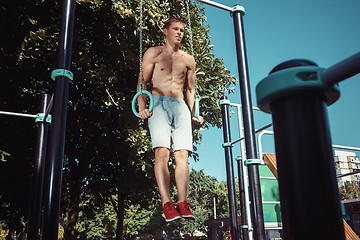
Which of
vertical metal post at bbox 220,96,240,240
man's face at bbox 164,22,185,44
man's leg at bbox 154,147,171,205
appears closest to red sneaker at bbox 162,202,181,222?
man's leg at bbox 154,147,171,205

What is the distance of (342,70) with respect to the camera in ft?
1.85

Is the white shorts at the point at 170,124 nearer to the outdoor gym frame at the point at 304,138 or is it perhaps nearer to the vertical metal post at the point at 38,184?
the outdoor gym frame at the point at 304,138

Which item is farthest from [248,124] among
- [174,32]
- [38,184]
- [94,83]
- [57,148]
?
[94,83]

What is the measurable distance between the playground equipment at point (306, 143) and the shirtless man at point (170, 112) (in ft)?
9.59

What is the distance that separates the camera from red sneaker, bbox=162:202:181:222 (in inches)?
132

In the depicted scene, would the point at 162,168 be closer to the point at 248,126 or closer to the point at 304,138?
the point at 248,126

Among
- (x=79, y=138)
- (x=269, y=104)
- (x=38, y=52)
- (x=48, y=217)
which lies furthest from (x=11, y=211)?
(x=269, y=104)

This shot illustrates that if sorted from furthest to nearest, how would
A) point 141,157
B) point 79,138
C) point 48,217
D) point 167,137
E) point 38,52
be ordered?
A: 1. point 79,138
2. point 141,157
3. point 38,52
4. point 167,137
5. point 48,217

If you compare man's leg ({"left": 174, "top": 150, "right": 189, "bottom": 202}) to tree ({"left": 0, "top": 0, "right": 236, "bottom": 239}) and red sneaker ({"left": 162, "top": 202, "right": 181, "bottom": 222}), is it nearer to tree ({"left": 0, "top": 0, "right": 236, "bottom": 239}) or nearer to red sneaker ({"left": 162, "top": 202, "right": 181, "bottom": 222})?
red sneaker ({"left": 162, "top": 202, "right": 181, "bottom": 222})

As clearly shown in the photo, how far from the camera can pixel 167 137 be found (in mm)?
3627

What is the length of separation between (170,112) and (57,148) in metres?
1.30

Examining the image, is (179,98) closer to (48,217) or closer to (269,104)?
A: (48,217)

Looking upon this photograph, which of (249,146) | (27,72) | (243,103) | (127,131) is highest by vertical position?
(27,72)

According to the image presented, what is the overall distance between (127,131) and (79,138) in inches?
105
